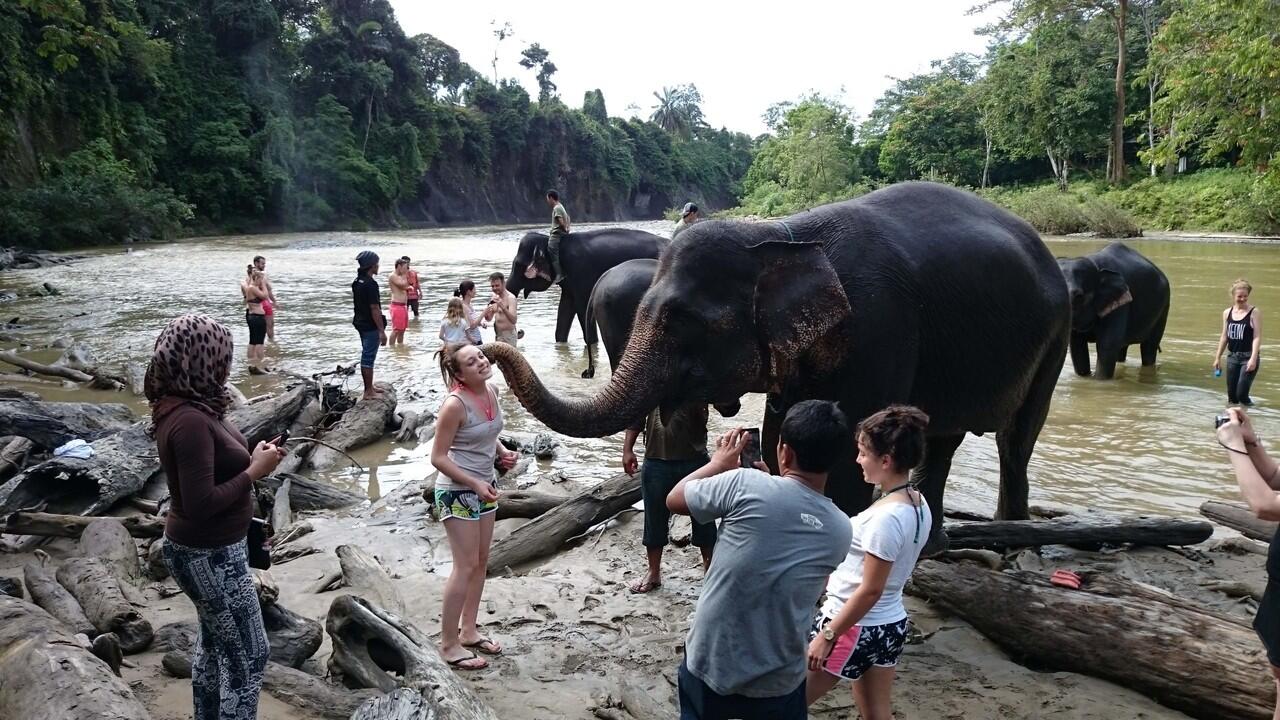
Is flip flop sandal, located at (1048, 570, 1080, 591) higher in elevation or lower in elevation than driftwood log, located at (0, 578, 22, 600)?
lower

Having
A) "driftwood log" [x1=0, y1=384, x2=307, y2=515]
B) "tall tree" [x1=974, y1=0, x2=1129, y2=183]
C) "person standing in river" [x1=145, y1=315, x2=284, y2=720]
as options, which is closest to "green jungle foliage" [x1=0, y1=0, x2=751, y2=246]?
"driftwood log" [x1=0, y1=384, x2=307, y2=515]

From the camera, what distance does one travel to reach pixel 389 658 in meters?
3.85

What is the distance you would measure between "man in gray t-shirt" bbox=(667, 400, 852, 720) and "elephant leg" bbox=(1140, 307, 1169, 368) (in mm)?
12304

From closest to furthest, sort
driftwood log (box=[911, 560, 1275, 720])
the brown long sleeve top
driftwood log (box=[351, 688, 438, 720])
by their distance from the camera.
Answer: the brown long sleeve top < driftwood log (box=[351, 688, 438, 720]) < driftwood log (box=[911, 560, 1275, 720])

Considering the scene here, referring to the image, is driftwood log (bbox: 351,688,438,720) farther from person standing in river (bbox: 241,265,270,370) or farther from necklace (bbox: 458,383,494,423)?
person standing in river (bbox: 241,265,270,370)

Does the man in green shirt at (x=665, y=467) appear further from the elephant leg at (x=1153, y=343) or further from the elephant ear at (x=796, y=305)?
the elephant leg at (x=1153, y=343)

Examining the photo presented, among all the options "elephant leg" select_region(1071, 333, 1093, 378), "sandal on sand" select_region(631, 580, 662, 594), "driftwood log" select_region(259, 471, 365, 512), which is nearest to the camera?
"sandal on sand" select_region(631, 580, 662, 594)

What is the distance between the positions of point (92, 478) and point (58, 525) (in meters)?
0.68

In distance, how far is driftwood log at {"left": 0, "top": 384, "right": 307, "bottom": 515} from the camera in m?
5.87

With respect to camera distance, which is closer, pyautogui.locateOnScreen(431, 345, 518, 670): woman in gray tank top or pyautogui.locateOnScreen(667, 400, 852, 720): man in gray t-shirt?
pyautogui.locateOnScreen(667, 400, 852, 720): man in gray t-shirt

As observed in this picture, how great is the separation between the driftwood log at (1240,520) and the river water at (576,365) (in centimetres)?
81

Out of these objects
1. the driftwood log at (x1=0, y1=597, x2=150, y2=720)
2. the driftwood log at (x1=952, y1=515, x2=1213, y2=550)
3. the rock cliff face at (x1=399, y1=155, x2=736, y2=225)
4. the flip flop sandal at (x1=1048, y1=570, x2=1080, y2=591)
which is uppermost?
the rock cliff face at (x1=399, y1=155, x2=736, y2=225)

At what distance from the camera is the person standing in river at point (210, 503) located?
286 centimetres

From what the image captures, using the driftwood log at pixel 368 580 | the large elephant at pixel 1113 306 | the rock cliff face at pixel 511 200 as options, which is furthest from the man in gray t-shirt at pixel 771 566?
the rock cliff face at pixel 511 200
